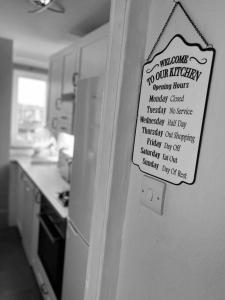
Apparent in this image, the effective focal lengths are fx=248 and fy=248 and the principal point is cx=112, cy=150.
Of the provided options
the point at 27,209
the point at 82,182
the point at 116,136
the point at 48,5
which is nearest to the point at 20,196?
the point at 27,209

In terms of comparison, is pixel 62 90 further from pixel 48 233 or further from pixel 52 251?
pixel 52 251

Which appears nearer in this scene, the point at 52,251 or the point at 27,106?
the point at 52,251

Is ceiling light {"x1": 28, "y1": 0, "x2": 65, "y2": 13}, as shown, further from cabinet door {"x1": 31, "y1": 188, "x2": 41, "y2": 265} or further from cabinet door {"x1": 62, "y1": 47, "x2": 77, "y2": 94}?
cabinet door {"x1": 31, "y1": 188, "x2": 41, "y2": 265}

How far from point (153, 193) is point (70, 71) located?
1.80 meters

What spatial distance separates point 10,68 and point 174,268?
8.90 ft

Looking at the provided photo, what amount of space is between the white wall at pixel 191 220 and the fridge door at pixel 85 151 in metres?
0.38

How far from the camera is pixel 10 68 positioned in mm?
2750

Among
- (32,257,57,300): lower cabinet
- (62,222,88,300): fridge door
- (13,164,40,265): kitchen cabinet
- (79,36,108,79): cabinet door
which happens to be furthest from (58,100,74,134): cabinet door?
(32,257,57,300): lower cabinet

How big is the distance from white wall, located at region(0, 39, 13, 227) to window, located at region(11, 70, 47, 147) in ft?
2.03

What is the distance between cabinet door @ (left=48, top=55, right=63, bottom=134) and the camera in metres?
2.61

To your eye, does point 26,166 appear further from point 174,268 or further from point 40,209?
point 174,268

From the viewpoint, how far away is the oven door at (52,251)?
1690 mm

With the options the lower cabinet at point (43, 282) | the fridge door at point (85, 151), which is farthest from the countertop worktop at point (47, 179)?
the lower cabinet at point (43, 282)

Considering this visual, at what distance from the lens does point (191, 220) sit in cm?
69
